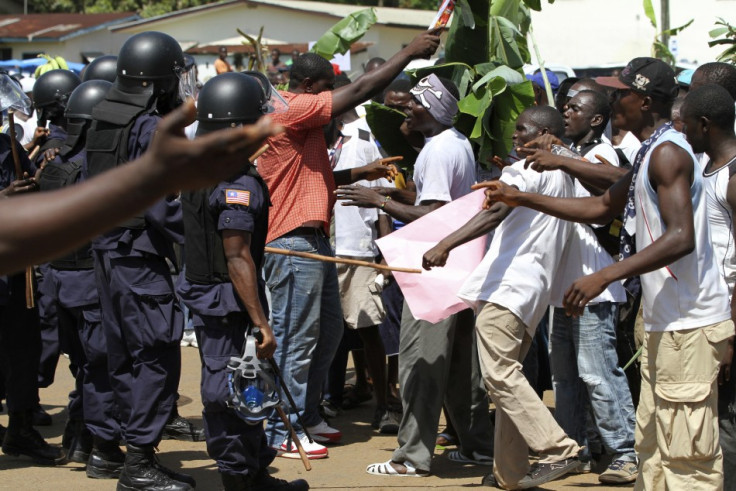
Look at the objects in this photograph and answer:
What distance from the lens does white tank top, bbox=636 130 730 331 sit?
429 cm

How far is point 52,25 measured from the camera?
36625mm

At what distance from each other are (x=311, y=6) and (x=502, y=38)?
3155 cm

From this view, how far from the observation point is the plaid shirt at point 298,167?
6152 mm

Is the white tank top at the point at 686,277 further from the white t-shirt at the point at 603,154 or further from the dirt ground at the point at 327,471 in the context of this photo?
the dirt ground at the point at 327,471

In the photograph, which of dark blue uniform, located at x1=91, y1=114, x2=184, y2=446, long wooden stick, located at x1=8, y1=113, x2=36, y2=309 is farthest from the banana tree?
long wooden stick, located at x1=8, y1=113, x2=36, y2=309

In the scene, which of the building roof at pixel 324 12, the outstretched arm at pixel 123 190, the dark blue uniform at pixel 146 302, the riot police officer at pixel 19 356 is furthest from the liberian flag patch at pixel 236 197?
the building roof at pixel 324 12

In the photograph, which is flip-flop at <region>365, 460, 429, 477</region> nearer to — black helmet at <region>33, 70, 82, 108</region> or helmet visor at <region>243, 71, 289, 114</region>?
helmet visor at <region>243, 71, 289, 114</region>

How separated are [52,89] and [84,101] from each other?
39.3 inches

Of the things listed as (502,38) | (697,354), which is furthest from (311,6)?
(697,354)

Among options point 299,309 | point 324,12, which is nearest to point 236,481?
point 299,309

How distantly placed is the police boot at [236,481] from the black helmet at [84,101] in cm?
247

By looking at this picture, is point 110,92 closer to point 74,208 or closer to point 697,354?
point 697,354

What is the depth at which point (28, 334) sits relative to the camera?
6.66 m

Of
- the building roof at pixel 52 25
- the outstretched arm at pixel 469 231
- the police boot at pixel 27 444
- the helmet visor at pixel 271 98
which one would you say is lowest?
the building roof at pixel 52 25
